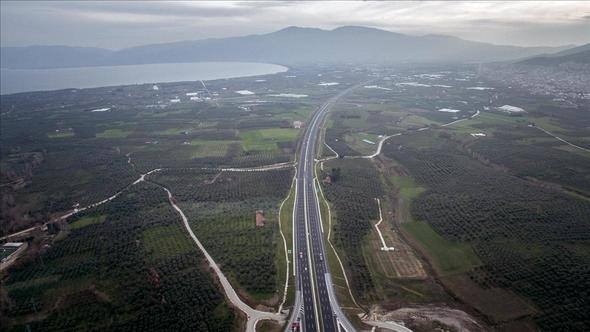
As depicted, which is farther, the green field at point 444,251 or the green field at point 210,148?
the green field at point 210,148

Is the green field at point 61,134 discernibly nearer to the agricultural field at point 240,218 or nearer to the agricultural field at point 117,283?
the agricultural field at point 240,218

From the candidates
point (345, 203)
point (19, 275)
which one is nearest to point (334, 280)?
point (345, 203)

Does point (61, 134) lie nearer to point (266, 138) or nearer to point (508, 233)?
point (266, 138)

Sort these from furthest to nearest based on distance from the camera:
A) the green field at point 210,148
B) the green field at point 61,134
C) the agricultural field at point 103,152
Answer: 1. the green field at point 61,134
2. the green field at point 210,148
3. the agricultural field at point 103,152

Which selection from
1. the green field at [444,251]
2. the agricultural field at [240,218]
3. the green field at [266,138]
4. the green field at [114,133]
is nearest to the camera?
the agricultural field at [240,218]

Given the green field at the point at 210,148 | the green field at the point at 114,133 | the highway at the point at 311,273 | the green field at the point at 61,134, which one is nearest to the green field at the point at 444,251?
the highway at the point at 311,273

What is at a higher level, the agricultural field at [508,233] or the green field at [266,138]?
the green field at [266,138]

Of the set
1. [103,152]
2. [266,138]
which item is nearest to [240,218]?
[266,138]
